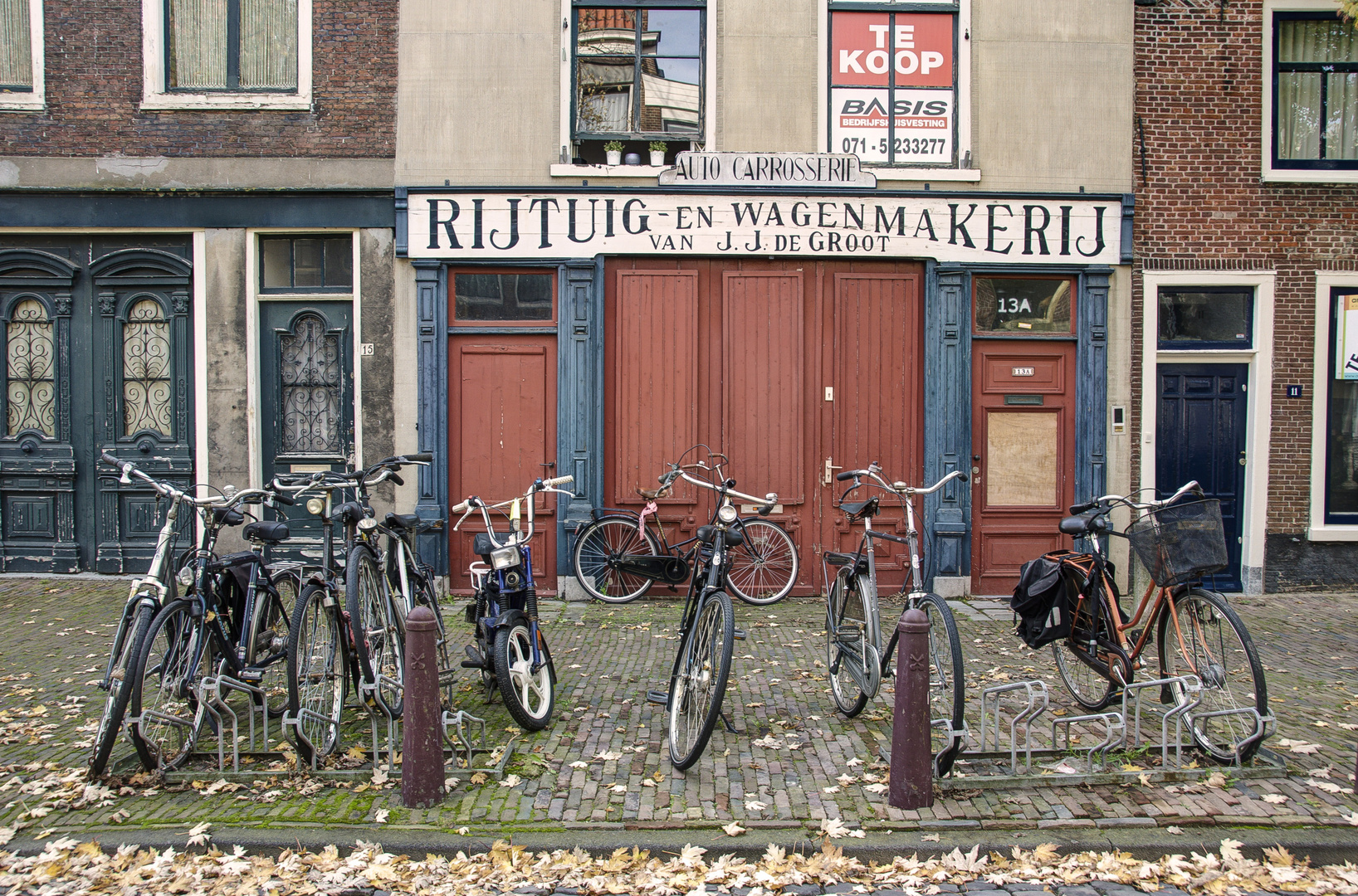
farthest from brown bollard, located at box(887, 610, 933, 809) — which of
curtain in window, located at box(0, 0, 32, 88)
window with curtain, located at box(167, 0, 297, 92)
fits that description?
curtain in window, located at box(0, 0, 32, 88)

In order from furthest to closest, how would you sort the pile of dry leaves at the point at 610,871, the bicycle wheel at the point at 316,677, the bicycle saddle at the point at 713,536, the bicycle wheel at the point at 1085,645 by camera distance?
1. the bicycle wheel at the point at 1085,645
2. the bicycle saddle at the point at 713,536
3. the bicycle wheel at the point at 316,677
4. the pile of dry leaves at the point at 610,871

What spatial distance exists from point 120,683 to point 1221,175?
10459mm

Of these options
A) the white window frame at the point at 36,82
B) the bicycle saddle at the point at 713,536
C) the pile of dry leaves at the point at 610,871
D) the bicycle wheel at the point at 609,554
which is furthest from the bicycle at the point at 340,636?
the white window frame at the point at 36,82

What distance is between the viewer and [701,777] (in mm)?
4348

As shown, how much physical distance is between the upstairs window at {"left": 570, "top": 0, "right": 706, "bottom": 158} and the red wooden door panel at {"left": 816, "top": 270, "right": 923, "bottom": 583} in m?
2.41

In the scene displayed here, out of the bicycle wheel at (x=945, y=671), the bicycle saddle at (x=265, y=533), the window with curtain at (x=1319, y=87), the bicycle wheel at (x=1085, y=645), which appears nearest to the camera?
the bicycle wheel at (x=945, y=671)

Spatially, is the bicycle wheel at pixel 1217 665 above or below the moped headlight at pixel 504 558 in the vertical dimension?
below

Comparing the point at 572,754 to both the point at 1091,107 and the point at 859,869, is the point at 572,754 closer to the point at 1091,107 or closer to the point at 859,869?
the point at 859,869

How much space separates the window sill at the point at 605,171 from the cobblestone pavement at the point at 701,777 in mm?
4894

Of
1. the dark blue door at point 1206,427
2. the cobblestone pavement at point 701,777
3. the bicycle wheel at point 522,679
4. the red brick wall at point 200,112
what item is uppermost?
the red brick wall at point 200,112

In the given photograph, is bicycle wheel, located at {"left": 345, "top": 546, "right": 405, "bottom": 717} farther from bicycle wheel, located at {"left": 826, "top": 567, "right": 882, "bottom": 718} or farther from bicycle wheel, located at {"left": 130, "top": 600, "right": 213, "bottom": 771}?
bicycle wheel, located at {"left": 826, "top": 567, "right": 882, "bottom": 718}

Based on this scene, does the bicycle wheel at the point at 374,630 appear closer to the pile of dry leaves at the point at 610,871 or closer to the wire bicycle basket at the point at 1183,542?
the pile of dry leaves at the point at 610,871

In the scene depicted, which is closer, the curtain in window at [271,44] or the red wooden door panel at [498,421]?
the red wooden door panel at [498,421]

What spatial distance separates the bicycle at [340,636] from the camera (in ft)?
14.3
